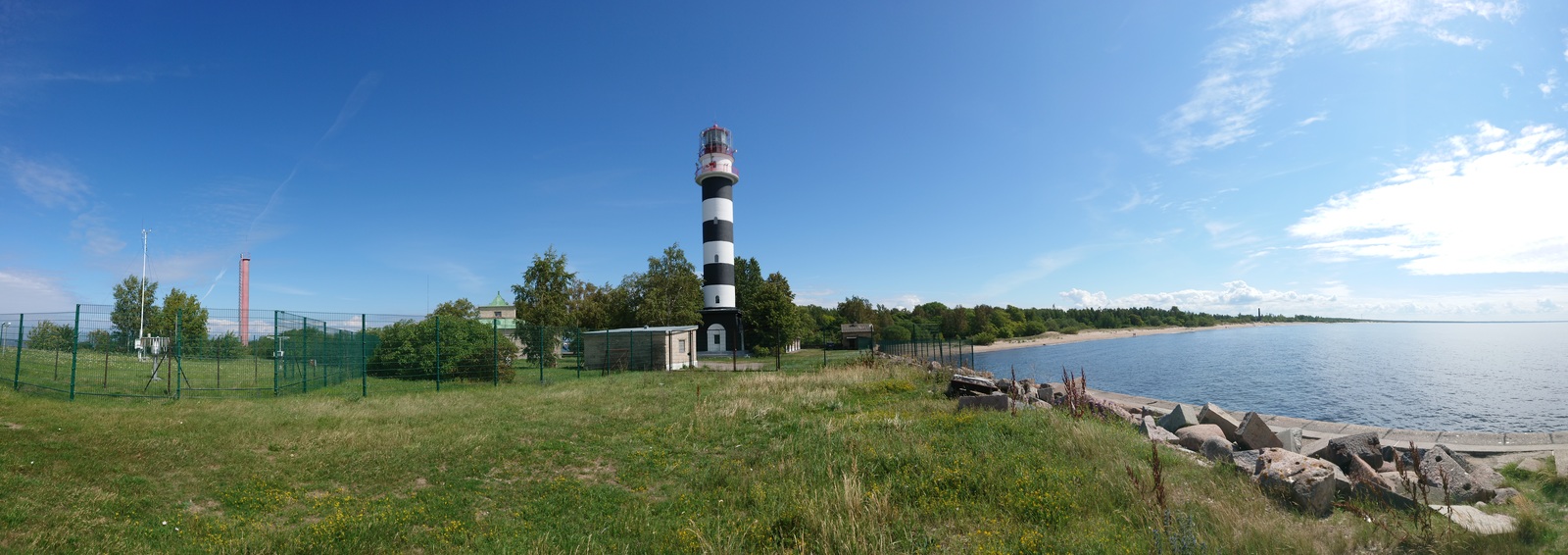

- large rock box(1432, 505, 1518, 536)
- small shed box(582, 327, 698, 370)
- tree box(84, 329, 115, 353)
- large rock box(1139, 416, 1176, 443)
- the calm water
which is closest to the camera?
large rock box(1432, 505, 1518, 536)

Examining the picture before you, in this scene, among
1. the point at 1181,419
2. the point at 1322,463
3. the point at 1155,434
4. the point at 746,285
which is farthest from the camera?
the point at 746,285

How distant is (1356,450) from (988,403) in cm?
531

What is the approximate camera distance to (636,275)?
5506 centimetres

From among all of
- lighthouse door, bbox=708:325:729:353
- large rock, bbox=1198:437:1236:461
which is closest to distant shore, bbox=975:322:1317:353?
lighthouse door, bbox=708:325:729:353

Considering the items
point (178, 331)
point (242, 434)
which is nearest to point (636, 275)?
point (178, 331)

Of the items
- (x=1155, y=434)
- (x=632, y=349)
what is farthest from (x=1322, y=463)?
(x=632, y=349)

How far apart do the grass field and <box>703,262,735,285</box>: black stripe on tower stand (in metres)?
32.6

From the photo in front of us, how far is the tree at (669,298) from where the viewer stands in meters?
47.9

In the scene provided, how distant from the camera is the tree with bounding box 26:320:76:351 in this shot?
40.6 ft

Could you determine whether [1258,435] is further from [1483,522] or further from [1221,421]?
[1483,522]

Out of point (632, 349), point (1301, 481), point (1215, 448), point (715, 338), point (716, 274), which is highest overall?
point (716, 274)

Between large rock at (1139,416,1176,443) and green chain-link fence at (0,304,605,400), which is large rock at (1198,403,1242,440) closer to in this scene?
large rock at (1139,416,1176,443)

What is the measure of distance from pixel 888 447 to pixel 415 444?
679 centimetres

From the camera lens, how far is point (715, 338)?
44.3 m
